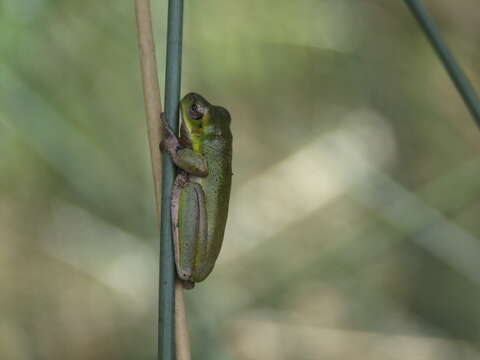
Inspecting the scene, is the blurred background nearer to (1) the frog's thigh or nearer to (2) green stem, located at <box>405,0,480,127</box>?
(1) the frog's thigh

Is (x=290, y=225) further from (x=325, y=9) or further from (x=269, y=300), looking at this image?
(x=325, y=9)

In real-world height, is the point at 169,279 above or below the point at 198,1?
above

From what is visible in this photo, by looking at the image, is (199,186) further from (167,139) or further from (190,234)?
(167,139)

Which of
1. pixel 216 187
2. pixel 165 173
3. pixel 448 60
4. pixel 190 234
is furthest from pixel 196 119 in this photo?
pixel 448 60

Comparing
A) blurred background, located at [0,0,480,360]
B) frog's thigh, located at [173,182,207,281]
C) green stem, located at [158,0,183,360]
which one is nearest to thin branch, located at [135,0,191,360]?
green stem, located at [158,0,183,360]

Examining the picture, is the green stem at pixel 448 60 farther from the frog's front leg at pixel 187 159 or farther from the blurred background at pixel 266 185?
the blurred background at pixel 266 185

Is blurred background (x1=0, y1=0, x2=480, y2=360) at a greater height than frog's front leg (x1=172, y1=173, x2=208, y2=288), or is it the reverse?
frog's front leg (x1=172, y1=173, x2=208, y2=288)

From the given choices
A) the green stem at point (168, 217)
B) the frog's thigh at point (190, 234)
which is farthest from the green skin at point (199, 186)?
the green stem at point (168, 217)

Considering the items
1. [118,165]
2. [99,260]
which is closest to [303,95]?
[118,165]
